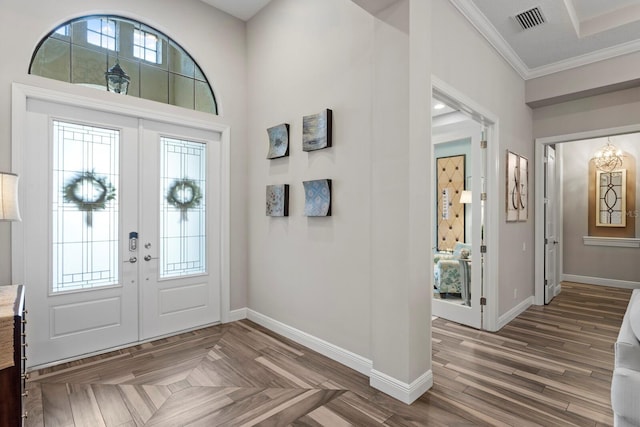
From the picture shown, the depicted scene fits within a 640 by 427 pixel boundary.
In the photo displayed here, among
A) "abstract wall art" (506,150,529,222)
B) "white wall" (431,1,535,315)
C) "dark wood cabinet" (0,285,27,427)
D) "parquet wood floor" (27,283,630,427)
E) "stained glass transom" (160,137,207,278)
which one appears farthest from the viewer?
"abstract wall art" (506,150,529,222)

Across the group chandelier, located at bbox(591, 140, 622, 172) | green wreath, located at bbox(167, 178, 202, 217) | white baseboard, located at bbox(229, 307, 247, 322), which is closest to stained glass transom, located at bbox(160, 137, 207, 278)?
green wreath, located at bbox(167, 178, 202, 217)

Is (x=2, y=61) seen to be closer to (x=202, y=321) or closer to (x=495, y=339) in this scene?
(x=202, y=321)

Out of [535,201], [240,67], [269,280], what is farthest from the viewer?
[535,201]

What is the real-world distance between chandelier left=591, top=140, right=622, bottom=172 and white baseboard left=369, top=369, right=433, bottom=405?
6.01m

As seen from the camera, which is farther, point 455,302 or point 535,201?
point 535,201

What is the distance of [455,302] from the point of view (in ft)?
13.8

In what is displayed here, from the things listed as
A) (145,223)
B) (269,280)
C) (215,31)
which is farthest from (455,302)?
(215,31)

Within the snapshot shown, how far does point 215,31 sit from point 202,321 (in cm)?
335

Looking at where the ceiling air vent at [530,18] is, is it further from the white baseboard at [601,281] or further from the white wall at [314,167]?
the white baseboard at [601,281]

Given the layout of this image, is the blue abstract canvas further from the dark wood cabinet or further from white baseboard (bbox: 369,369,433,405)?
the dark wood cabinet

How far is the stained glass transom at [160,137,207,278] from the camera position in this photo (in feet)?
11.6

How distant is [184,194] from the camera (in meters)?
3.66

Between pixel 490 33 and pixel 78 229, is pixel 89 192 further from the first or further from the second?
pixel 490 33

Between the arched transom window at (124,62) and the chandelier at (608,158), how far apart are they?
267 inches
